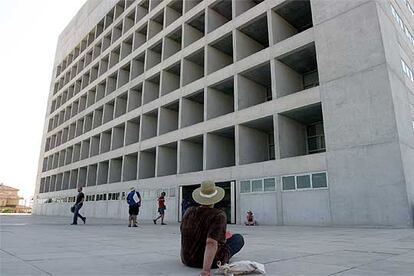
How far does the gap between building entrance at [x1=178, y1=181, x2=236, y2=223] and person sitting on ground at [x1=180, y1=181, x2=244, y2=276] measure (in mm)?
14164

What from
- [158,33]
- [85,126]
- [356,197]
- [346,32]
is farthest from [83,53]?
[356,197]

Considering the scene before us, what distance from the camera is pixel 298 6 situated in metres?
20.2

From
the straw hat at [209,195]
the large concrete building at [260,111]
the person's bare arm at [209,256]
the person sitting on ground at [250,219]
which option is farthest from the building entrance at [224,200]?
the person's bare arm at [209,256]

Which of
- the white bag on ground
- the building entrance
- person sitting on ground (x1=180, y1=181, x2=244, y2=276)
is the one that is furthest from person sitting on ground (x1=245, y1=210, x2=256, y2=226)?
the white bag on ground

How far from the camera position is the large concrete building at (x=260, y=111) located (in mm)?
14508

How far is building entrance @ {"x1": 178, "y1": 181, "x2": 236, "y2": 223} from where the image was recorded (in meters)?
19.5

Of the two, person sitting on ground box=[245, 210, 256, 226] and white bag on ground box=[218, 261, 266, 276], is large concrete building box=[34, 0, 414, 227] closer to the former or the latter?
person sitting on ground box=[245, 210, 256, 226]

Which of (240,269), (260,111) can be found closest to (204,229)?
(240,269)

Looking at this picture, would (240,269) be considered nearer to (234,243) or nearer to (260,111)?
(234,243)

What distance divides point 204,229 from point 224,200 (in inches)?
718

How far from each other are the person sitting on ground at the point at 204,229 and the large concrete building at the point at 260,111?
12000 mm

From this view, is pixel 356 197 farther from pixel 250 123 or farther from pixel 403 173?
pixel 250 123

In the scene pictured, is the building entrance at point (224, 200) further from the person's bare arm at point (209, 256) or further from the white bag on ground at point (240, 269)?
the person's bare arm at point (209, 256)

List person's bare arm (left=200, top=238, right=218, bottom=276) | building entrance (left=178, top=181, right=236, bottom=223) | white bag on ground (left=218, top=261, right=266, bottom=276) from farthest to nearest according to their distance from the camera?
1. building entrance (left=178, top=181, right=236, bottom=223)
2. white bag on ground (left=218, top=261, right=266, bottom=276)
3. person's bare arm (left=200, top=238, right=218, bottom=276)
